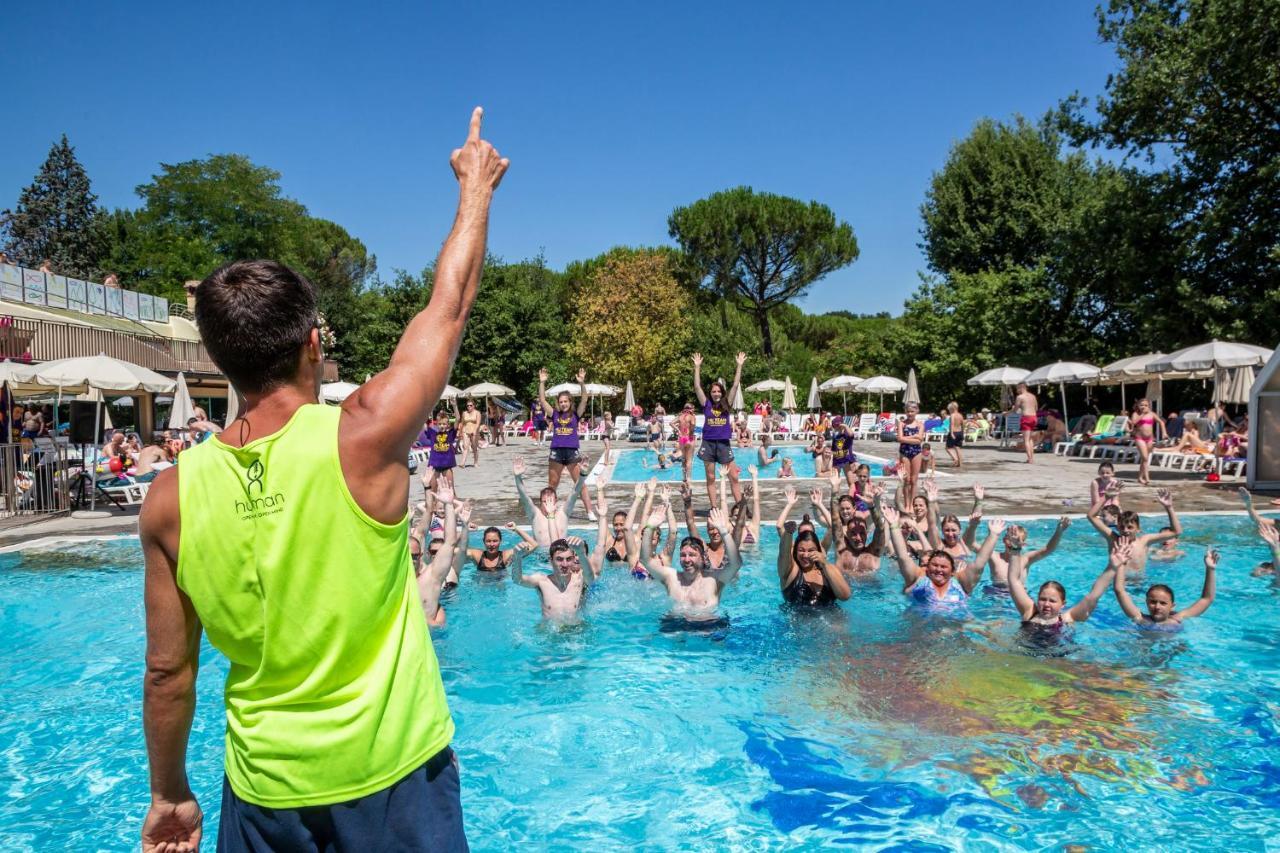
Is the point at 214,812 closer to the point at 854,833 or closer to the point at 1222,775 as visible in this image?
the point at 854,833

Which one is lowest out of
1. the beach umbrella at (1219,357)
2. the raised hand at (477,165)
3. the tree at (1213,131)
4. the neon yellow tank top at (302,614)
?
the neon yellow tank top at (302,614)

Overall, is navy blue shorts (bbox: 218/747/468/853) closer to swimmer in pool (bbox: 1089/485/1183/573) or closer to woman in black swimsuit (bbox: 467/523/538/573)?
swimmer in pool (bbox: 1089/485/1183/573)

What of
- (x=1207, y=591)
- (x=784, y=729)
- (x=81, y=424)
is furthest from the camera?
(x=81, y=424)

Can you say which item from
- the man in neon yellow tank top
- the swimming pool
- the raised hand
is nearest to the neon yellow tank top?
the man in neon yellow tank top

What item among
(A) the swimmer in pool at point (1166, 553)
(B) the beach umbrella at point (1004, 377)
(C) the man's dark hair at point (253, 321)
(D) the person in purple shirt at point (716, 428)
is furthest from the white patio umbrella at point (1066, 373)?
(C) the man's dark hair at point (253, 321)

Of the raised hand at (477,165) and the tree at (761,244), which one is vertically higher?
the tree at (761,244)

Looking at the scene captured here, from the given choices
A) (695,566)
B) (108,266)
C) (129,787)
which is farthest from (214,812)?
(108,266)

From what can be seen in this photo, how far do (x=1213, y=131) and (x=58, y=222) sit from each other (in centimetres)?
5565

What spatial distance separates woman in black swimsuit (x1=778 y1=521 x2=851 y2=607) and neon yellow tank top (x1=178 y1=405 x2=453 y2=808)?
20.5ft

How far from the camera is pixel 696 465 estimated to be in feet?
70.2

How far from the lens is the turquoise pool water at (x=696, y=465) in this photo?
Answer: 19547mm

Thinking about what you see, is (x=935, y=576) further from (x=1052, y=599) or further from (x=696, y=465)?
(x=696, y=465)

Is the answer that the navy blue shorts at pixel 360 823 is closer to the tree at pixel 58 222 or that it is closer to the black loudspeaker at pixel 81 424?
the black loudspeaker at pixel 81 424

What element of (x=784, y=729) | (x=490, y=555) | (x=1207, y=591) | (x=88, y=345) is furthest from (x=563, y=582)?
(x=88, y=345)
